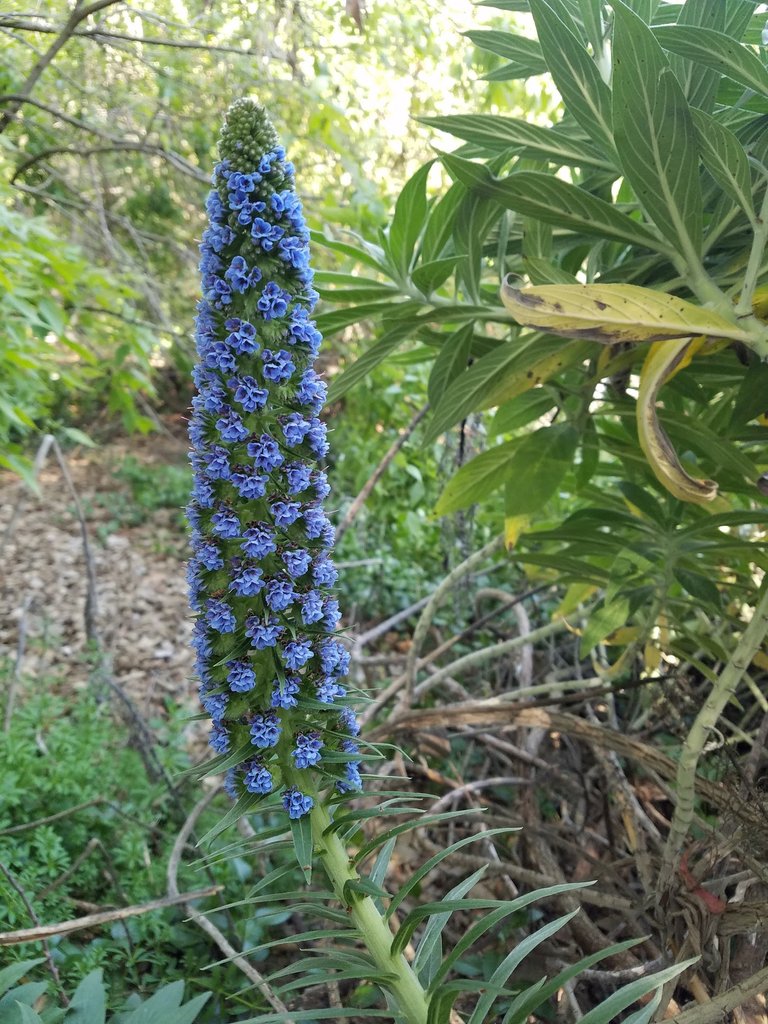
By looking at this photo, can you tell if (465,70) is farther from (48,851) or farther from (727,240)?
(48,851)

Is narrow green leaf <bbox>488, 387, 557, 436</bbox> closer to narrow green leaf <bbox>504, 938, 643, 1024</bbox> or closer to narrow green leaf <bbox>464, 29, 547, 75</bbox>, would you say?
narrow green leaf <bbox>464, 29, 547, 75</bbox>

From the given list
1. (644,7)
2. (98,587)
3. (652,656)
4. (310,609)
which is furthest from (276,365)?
(98,587)

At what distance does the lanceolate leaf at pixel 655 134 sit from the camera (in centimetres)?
101

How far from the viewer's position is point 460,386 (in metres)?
1.45

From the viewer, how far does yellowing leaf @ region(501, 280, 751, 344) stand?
1.03 meters

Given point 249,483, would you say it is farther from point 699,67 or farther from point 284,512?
point 699,67

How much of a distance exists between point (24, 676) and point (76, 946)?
4.90 ft

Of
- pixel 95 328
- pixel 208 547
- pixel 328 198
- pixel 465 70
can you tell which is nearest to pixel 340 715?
pixel 208 547

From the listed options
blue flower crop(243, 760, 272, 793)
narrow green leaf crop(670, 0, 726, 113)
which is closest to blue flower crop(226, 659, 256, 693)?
blue flower crop(243, 760, 272, 793)

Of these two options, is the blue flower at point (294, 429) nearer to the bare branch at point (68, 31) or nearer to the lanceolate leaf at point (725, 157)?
the lanceolate leaf at point (725, 157)

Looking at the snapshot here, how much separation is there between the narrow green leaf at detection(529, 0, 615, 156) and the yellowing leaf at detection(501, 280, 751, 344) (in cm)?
31

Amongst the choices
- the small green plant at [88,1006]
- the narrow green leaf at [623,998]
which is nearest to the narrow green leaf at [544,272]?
the narrow green leaf at [623,998]

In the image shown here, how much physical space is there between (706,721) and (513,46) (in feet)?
3.94

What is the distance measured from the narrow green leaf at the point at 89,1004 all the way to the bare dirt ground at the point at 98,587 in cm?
154
